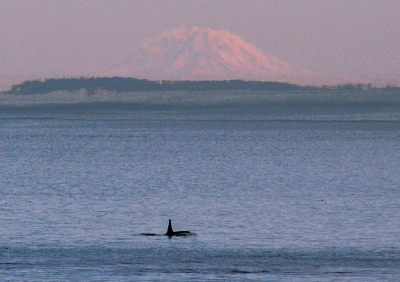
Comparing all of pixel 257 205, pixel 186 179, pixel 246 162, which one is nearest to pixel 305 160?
pixel 246 162

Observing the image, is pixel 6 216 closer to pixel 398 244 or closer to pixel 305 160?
pixel 398 244

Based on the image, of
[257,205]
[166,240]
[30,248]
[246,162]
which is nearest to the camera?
[30,248]

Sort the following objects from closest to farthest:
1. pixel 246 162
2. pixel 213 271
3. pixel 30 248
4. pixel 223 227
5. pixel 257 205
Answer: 1. pixel 213 271
2. pixel 30 248
3. pixel 223 227
4. pixel 257 205
5. pixel 246 162

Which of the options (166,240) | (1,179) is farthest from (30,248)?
(1,179)

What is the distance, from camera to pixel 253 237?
4909cm

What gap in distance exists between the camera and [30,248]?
1756 inches

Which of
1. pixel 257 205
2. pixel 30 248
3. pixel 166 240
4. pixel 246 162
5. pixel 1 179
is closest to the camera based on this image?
pixel 30 248

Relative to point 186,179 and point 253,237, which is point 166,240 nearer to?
point 253,237

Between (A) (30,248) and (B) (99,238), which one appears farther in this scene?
(B) (99,238)

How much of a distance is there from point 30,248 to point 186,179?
2072 inches

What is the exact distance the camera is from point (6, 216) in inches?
2277

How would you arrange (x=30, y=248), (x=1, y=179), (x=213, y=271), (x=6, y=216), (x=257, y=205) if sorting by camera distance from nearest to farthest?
1. (x=213, y=271)
2. (x=30, y=248)
3. (x=6, y=216)
4. (x=257, y=205)
5. (x=1, y=179)

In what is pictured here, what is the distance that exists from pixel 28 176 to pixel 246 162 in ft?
144

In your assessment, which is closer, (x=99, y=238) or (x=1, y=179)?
(x=99, y=238)
